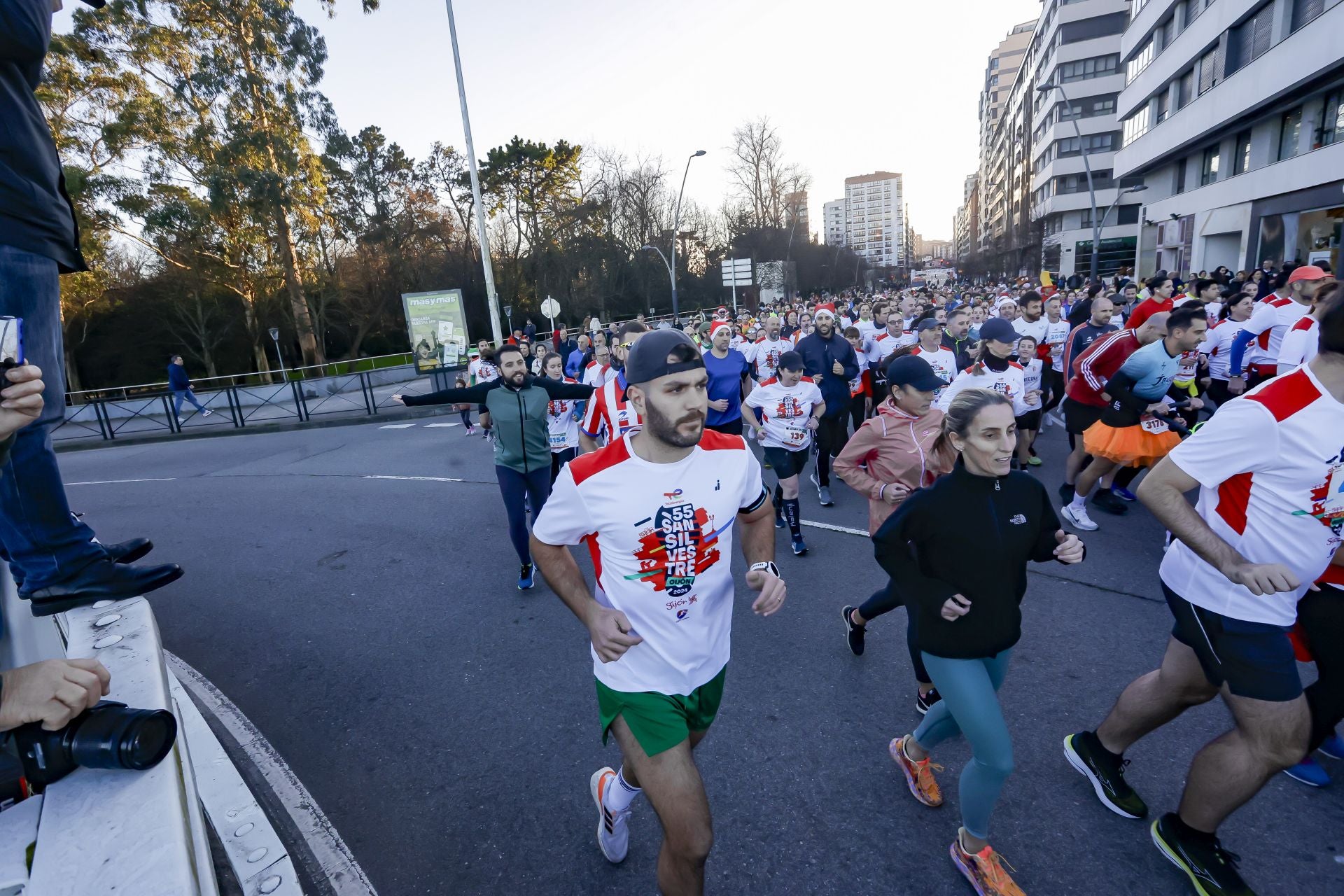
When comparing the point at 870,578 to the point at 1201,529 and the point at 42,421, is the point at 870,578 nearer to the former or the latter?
the point at 1201,529

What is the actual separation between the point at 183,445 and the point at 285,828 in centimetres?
1795

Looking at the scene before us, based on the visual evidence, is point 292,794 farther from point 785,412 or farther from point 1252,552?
point 785,412

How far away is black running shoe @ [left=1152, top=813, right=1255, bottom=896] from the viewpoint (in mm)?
2449

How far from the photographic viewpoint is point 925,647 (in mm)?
2750

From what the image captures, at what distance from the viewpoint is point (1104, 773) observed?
3018 millimetres

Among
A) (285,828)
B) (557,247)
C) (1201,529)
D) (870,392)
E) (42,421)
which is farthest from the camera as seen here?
(557,247)

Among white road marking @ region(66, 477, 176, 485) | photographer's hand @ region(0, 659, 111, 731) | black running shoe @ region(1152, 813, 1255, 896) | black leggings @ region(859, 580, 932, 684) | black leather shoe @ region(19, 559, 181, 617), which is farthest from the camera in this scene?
white road marking @ region(66, 477, 176, 485)

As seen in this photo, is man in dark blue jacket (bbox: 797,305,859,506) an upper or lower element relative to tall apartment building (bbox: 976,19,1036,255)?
lower

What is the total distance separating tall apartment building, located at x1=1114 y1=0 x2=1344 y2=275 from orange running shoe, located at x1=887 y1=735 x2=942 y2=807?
24.9 m

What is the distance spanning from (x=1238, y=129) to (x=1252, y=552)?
1325 inches

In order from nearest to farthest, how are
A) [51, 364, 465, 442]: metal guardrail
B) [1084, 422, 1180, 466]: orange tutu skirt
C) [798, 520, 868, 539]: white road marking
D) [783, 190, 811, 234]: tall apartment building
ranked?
[1084, 422, 1180, 466]: orange tutu skirt < [798, 520, 868, 539]: white road marking < [51, 364, 465, 442]: metal guardrail < [783, 190, 811, 234]: tall apartment building

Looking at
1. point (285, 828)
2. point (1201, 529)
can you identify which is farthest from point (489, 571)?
point (1201, 529)

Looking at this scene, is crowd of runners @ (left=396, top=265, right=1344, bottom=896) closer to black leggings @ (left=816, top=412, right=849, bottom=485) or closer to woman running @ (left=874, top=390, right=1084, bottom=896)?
woman running @ (left=874, top=390, right=1084, bottom=896)

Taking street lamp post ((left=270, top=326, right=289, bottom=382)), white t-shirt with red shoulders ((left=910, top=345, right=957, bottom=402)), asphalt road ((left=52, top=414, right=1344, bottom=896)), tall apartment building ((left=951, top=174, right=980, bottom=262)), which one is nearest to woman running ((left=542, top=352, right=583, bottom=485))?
asphalt road ((left=52, top=414, right=1344, bottom=896))
